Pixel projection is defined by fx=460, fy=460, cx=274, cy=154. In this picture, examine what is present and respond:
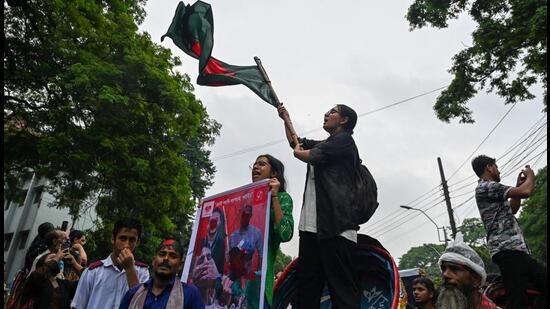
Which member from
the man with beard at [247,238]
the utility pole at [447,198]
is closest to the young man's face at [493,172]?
the man with beard at [247,238]

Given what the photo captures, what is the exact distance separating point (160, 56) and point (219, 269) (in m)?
10.5

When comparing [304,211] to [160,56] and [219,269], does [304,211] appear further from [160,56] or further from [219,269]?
[160,56]

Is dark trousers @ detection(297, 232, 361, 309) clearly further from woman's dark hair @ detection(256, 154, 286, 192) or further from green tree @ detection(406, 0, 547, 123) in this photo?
green tree @ detection(406, 0, 547, 123)

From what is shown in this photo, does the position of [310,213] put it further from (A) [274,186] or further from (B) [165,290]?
(B) [165,290]

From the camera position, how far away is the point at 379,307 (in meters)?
3.34

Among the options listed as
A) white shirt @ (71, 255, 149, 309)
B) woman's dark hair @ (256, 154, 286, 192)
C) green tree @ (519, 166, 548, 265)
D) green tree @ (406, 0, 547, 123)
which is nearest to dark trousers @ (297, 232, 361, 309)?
woman's dark hair @ (256, 154, 286, 192)

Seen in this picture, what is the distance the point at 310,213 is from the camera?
3.19 metres

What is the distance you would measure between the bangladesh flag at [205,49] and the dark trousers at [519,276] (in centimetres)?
235

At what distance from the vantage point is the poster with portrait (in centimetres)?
292

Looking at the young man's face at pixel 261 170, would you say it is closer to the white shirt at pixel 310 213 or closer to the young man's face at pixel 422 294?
the white shirt at pixel 310 213

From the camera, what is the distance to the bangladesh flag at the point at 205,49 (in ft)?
14.0

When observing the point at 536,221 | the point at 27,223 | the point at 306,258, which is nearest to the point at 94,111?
the point at 306,258

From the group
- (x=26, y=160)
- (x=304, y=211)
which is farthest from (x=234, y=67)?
(x=26, y=160)

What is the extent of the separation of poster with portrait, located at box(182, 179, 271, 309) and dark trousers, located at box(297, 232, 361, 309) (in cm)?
35
